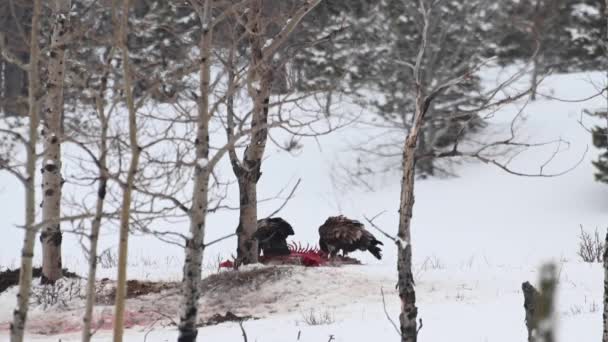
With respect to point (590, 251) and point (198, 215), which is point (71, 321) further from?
point (590, 251)

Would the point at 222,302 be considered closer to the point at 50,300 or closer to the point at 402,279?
the point at 50,300

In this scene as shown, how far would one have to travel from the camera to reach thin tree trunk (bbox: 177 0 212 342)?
3820 mm

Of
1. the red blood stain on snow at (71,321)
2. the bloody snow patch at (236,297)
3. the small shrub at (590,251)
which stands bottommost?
the red blood stain on snow at (71,321)

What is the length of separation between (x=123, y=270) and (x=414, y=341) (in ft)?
5.66

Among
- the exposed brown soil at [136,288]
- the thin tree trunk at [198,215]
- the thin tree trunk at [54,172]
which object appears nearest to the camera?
the thin tree trunk at [198,215]

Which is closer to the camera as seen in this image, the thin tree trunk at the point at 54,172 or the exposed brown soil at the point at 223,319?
the exposed brown soil at the point at 223,319

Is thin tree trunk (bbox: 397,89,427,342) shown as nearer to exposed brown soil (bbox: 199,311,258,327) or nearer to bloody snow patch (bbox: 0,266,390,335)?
exposed brown soil (bbox: 199,311,258,327)

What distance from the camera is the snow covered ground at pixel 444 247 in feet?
20.4

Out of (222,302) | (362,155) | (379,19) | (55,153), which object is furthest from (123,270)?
(362,155)

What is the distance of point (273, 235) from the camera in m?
9.19

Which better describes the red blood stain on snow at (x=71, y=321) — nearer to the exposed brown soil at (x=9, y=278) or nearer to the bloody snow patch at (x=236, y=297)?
the bloody snow patch at (x=236, y=297)

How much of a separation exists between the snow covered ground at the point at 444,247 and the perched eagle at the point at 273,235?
761 millimetres

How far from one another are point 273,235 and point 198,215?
538 centimetres

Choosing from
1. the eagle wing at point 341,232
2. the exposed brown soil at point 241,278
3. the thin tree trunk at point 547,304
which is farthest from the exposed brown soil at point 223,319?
A: the thin tree trunk at point 547,304
